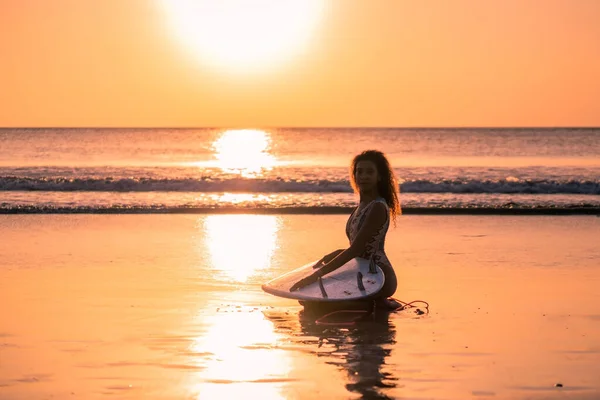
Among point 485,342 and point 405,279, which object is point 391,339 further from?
point 405,279

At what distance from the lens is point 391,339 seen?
8.00m

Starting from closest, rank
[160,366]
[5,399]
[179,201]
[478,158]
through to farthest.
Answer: [5,399] < [160,366] < [179,201] < [478,158]

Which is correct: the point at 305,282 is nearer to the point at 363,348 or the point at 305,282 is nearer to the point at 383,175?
the point at 383,175

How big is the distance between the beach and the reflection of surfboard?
230 mm

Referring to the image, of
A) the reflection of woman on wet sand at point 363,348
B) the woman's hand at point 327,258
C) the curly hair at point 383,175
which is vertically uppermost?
the curly hair at point 383,175

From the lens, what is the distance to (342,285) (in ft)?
29.3

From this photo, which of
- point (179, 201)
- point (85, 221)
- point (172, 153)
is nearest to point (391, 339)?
point (85, 221)

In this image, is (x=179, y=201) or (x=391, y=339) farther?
(x=179, y=201)

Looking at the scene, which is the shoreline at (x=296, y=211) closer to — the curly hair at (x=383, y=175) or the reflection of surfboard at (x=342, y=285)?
the curly hair at (x=383, y=175)

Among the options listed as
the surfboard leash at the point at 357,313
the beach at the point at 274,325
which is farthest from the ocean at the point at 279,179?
the surfboard leash at the point at 357,313

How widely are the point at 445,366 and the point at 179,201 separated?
19.2m

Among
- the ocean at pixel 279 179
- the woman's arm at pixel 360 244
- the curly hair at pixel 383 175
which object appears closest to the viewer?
the woman's arm at pixel 360 244

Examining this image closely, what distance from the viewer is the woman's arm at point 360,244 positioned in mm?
8984

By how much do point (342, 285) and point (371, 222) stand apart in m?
0.63
